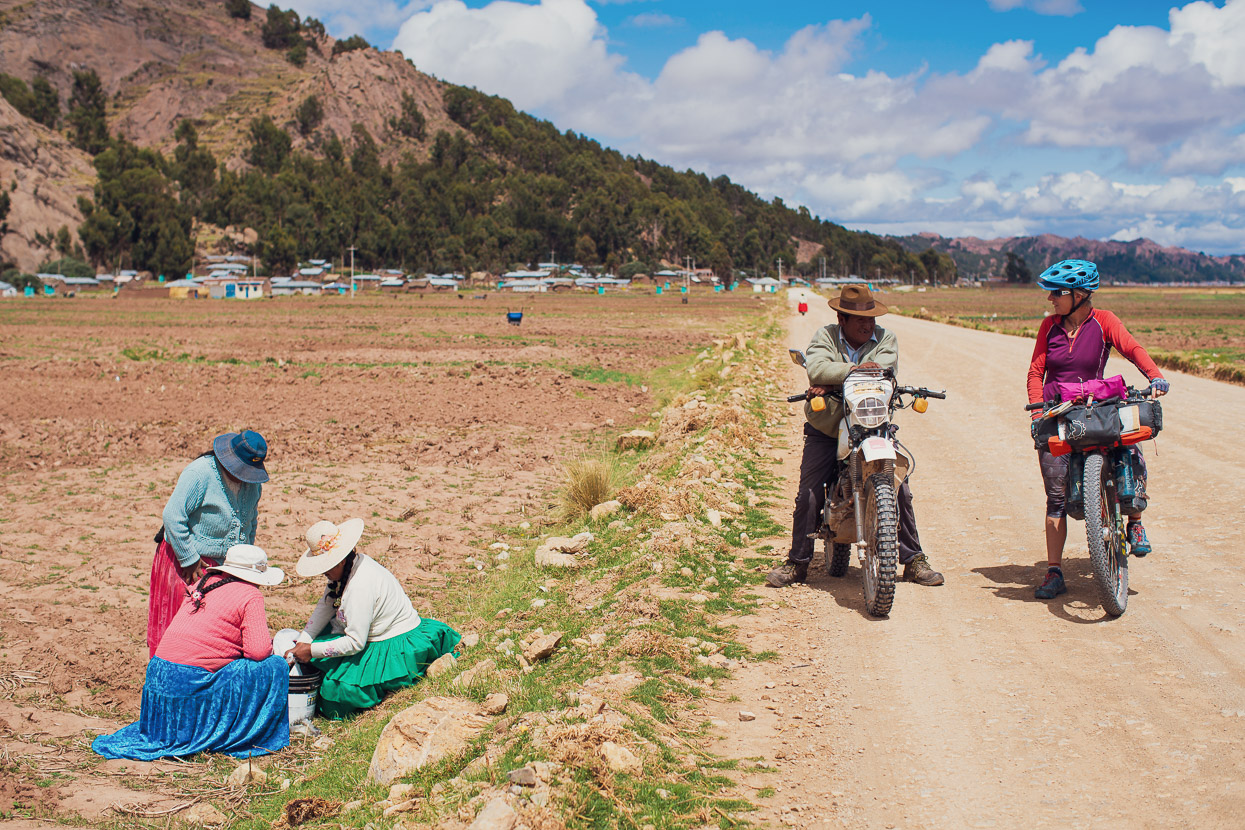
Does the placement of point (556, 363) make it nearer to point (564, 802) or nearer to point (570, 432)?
point (570, 432)

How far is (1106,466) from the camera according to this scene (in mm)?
6191

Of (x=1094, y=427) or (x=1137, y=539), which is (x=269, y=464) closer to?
(x=1094, y=427)

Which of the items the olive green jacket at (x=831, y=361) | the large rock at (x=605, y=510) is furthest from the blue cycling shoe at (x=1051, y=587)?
the large rock at (x=605, y=510)

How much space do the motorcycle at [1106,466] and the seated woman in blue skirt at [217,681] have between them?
5.03 metres

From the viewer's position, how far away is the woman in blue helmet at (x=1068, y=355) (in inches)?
247

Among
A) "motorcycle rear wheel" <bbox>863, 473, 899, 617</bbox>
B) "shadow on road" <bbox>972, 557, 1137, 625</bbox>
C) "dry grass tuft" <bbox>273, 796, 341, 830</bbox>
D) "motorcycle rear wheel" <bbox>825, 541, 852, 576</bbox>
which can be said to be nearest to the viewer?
"dry grass tuft" <bbox>273, 796, 341, 830</bbox>

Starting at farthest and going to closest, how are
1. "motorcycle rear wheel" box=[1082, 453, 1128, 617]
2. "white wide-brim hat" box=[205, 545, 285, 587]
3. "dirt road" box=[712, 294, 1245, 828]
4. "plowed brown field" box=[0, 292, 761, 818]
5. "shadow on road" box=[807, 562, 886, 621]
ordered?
"plowed brown field" box=[0, 292, 761, 818] → "shadow on road" box=[807, 562, 886, 621] → "motorcycle rear wheel" box=[1082, 453, 1128, 617] → "white wide-brim hat" box=[205, 545, 285, 587] → "dirt road" box=[712, 294, 1245, 828]

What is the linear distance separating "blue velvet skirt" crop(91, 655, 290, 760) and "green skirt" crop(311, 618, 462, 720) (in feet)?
1.37

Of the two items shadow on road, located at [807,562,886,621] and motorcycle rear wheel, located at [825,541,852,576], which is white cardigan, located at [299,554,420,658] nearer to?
shadow on road, located at [807,562,886,621]

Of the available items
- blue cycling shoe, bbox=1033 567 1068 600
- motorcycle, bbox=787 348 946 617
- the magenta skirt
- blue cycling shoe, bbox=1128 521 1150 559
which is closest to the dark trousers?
motorcycle, bbox=787 348 946 617

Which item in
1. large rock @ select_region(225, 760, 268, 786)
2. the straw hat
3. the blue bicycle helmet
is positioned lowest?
large rock @ select_region(225, 760, 268, 786)

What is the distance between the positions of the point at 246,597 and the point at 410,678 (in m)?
1.25

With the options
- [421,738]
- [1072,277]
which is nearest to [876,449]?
[1072,277]

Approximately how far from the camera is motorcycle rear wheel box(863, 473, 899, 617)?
6.00 m
